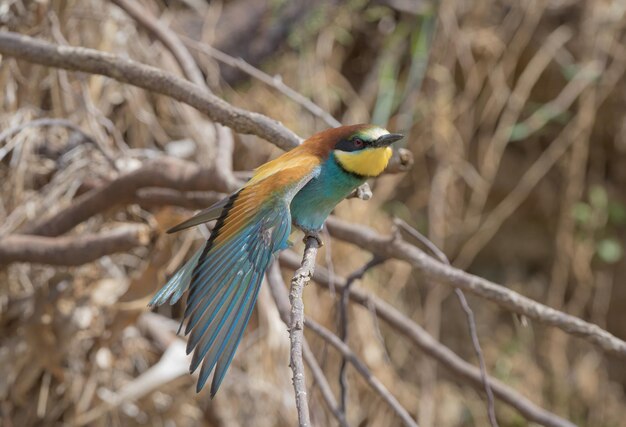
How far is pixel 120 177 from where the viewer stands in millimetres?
1680

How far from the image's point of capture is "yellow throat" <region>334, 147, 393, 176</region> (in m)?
1.31

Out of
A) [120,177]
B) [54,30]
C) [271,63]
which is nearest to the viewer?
[120,177]

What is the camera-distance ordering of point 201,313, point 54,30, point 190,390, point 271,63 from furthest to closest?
1. point 271,63
2. point 190,390
3. point 54,30
4. point 201,313

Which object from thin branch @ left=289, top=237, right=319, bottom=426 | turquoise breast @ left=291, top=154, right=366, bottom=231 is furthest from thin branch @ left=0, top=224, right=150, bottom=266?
thin branch @ left=289, top=237, right=319, bottom=426

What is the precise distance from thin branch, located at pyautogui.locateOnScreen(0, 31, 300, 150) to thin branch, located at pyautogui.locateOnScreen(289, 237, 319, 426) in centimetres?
31

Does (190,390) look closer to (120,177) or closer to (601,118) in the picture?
(120,177)

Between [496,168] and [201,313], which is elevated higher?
[201,313]

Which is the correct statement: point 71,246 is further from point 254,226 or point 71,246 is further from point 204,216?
point 254,226

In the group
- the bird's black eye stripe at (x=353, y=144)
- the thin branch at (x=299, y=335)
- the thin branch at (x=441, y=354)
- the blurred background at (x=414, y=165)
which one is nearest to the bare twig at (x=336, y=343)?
the thin branch at (x=441, y=354)

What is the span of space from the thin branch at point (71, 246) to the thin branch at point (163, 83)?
351 mm

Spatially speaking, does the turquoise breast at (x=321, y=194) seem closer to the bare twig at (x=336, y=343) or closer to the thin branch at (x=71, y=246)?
the bare twig at (x=336, y=343)

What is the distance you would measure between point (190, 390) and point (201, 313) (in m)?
1.13

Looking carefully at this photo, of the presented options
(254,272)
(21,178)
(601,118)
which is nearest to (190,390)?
Result: (21,178)

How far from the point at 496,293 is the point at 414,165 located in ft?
4.70
